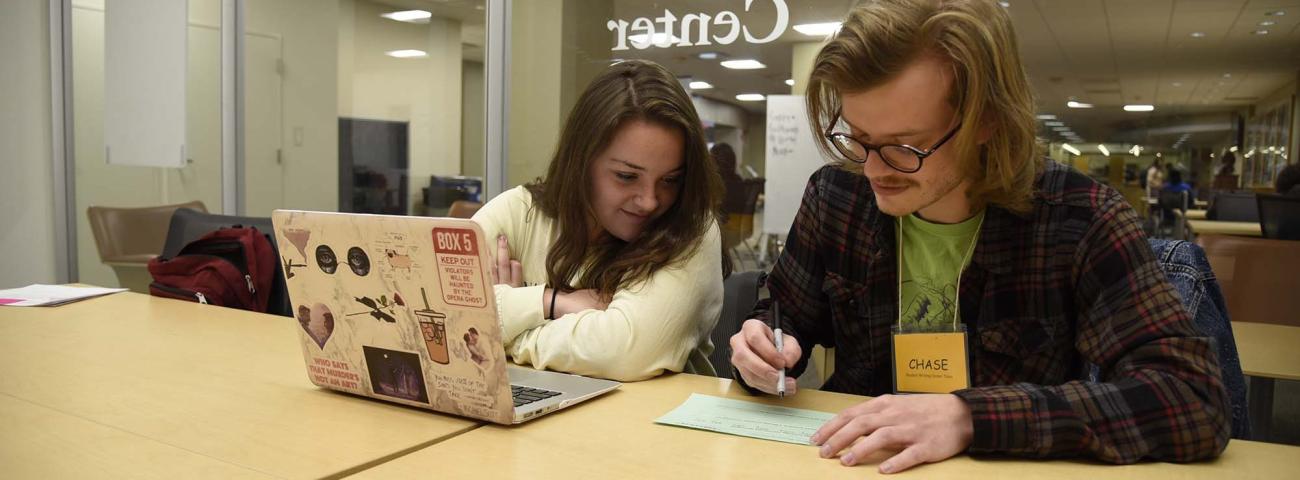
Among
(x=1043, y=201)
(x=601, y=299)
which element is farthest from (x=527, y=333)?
(x=1043, y=201)

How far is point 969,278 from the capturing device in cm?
143

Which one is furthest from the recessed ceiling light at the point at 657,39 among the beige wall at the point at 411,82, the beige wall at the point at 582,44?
the beige wall at the point at 411,82

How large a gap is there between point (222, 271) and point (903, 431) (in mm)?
2060

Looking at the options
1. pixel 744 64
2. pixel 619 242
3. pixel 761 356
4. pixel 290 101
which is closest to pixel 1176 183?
pixel 744 64

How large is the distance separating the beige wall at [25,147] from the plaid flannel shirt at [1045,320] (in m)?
5.70

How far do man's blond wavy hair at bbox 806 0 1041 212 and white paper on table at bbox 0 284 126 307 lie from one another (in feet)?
6.87

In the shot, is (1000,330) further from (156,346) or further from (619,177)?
(156,346)

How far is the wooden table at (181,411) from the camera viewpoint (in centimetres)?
109

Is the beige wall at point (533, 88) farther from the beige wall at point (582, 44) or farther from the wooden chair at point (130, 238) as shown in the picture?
the wooden chair at point (130, 238)

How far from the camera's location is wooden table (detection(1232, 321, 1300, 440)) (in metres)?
2.07

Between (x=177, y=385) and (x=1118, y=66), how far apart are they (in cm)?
311

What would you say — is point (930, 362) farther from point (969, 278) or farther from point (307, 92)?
point (307, 92)

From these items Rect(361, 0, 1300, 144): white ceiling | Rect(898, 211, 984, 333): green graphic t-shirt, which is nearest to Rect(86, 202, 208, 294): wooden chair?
Rect(361, 0, 1300, 144): white ceiling

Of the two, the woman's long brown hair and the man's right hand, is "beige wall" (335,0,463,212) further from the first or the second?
the man's right hand
